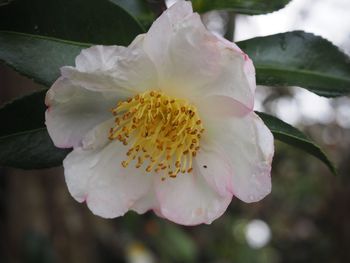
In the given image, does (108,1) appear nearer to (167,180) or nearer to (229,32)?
(167,180)

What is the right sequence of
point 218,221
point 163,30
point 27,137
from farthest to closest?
point 218,221, point 27,137, point 163,30

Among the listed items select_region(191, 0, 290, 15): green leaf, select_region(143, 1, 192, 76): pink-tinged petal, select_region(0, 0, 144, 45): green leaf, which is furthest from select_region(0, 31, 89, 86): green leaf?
select_region(191, 0, 290, 15): green leaf

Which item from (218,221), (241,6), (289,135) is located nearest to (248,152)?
(289,135)

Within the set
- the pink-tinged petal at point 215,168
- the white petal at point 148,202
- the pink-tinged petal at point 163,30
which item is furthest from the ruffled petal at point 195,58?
the white petal at point 148,202

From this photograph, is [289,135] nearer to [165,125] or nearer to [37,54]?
[165,125]

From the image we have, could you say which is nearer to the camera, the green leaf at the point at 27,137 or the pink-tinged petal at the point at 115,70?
the pink-tinged petal at the point at 115,70

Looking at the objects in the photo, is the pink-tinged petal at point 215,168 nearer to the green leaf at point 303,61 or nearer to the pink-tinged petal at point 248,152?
the pink-tinged petal at point 248,152

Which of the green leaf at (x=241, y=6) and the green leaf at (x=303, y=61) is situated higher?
the green leaf at (x=241, y=6)
